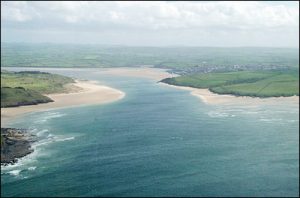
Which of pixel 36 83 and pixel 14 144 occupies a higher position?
pixel 36 83

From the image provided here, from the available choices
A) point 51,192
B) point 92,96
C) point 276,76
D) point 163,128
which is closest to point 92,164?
point 51,192

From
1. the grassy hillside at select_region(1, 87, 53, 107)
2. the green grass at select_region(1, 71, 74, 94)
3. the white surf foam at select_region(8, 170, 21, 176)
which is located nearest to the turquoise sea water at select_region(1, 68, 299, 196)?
the white surf foam at select_region(8, 170, 21, 176)

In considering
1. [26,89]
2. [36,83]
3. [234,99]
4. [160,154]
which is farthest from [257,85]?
[160,154]

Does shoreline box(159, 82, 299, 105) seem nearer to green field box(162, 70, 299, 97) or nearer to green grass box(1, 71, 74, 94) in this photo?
green field box(162, 70, 299, 97)

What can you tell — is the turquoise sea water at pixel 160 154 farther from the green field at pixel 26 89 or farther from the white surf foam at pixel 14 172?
the green field at pixel 26 89

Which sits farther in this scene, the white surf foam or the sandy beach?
the sandy beach

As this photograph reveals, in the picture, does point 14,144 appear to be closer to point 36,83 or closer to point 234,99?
point 234,99

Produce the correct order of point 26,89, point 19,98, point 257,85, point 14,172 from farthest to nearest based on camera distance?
point 257,85 → point 26,89 → point 19,98 → point 14,172
